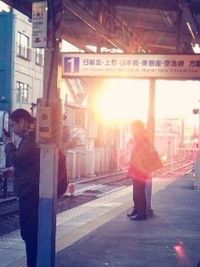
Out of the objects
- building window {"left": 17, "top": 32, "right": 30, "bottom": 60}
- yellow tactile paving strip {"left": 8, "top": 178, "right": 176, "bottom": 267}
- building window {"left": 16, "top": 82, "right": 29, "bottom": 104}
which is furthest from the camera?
building window {"left": 16, "top": 82, "right": 29, "bottom": 104}

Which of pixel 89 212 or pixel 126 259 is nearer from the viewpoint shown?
pixel 126 259

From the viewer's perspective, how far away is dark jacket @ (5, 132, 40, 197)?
5.59 m

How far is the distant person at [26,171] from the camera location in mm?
5609

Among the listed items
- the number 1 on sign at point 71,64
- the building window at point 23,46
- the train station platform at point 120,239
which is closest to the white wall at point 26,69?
the building window at point 23,46

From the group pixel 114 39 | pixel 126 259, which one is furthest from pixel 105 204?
pixel 126 259

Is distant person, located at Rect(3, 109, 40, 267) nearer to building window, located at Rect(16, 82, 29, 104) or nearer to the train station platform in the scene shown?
the train station platform

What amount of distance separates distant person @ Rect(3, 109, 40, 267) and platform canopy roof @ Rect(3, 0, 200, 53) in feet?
8.56

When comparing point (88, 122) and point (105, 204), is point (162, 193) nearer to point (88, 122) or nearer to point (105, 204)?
point (105, 204)

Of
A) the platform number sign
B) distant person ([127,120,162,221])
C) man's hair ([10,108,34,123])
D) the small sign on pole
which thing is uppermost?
the small sign on pole

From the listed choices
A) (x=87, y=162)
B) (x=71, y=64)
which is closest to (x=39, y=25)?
(x=71, y=64)

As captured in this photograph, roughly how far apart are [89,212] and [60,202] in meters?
3.19

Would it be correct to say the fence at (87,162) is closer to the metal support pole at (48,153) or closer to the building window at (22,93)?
the building window at (22,93)

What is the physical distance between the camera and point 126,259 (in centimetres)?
702

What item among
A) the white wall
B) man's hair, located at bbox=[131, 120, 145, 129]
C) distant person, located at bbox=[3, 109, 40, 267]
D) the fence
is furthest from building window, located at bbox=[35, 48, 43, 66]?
distant person, located at bbox=[3, 109, 40, 267]
